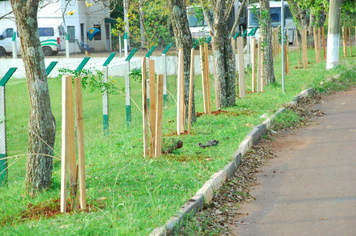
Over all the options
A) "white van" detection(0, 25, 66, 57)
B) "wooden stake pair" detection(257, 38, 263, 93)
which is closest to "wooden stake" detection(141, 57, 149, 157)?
"wooden stake pair" detection(257, 38, 263, 93)

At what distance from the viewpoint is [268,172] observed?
263 inches

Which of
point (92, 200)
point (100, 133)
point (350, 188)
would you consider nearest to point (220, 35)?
point (100, 133)

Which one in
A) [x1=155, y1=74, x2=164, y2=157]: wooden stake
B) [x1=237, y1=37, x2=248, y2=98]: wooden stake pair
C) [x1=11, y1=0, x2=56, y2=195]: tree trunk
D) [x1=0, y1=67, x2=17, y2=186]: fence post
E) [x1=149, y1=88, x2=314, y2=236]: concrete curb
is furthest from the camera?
[x1=237, y1=37, x2=248, y2=98]: wooden stake pair

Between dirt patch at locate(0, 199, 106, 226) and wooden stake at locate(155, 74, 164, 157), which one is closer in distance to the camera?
dirt patch at locate(0, 199, 106, 226)

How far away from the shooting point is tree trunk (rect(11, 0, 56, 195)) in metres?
5.07

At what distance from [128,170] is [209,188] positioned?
1.24m

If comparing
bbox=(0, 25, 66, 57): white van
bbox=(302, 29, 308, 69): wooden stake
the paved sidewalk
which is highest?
bbox=(0, 25, 66, 57): white van

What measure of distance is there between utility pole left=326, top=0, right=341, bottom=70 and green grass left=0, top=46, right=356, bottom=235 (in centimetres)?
671

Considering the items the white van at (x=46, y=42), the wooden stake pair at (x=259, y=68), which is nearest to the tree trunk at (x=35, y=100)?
the wooden stake pair at (x=259, y=68)

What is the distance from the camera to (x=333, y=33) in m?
17.9

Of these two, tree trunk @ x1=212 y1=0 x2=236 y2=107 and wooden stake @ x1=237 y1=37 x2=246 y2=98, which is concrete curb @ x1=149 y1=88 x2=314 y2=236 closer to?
tree trunk @ x1=212 y1=0 x2=236 y2=107

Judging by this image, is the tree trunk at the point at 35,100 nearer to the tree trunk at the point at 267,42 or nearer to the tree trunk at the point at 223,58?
the tree trunk at the point at 223,58

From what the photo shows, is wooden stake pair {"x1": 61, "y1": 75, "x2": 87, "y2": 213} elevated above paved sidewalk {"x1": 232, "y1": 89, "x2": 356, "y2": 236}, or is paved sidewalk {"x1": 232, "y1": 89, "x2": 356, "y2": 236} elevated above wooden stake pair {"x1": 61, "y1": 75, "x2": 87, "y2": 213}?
wooden stake pair {"x1": 61, "y1": 75, "x2": 87, "y2": 213}

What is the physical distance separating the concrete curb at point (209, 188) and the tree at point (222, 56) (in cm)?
231
